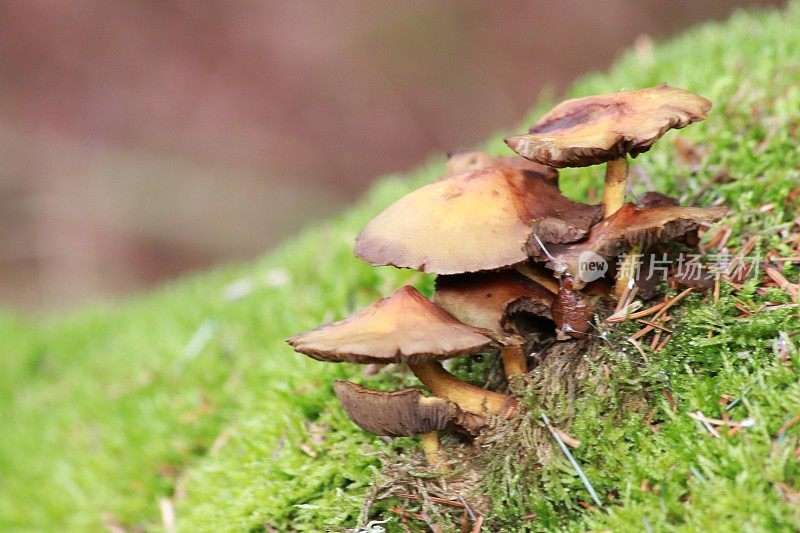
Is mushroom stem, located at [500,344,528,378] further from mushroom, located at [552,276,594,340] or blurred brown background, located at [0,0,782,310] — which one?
blurred brown background, located at [0,0,782,310]

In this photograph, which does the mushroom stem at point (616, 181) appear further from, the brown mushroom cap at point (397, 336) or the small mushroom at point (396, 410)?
the small mushroom at point (396, 410)

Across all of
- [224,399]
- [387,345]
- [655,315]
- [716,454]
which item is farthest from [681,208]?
[224,399]

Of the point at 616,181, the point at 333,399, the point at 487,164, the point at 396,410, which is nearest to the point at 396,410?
the point at 396,410

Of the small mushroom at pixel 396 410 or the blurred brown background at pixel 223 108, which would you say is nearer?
the small mushroom at pixel 396 410

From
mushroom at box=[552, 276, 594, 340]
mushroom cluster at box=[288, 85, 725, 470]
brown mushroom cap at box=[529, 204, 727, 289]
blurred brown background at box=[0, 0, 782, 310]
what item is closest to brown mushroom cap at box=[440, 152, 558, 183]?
mushroom cluster at box=[288, 85, 725, 470]

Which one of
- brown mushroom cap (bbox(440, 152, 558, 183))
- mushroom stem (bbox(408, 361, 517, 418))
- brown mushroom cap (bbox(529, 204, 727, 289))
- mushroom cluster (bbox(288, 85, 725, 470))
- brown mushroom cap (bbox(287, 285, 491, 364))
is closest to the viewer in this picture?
brown mushroom cap (bbox(287, 285, 491, 364))

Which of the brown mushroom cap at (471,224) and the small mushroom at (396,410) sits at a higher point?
the brown mushroom cap at (471,224)

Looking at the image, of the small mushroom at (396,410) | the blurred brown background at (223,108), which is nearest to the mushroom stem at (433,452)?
the small mushroom at (396,410)
